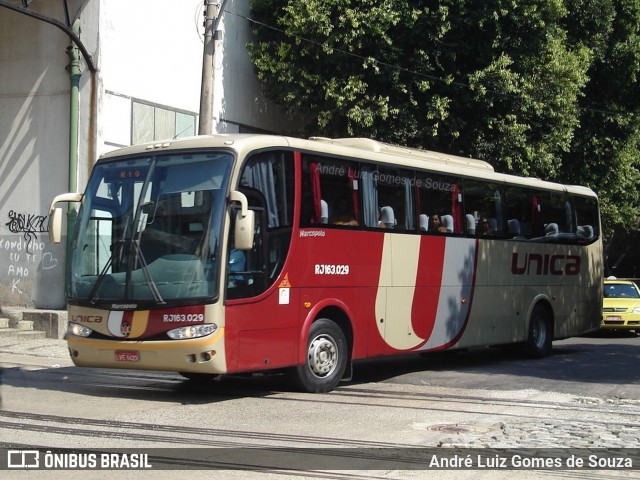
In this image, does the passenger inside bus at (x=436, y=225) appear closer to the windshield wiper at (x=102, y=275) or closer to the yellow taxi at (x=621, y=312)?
the windshield wiper at (x=102, y=275)

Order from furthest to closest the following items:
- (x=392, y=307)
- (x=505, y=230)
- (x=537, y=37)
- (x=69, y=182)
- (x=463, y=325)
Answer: (x=537, y=37) → (x=69, y=182) → (x=505, y=230) → (x=463, y=325) → (x=392, y=307)

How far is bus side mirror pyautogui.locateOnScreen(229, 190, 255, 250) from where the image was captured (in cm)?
1059

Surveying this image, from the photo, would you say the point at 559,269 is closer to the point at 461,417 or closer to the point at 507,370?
the point at 507,370

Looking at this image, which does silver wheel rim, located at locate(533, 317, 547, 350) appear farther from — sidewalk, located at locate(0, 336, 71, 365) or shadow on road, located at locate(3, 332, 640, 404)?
sidewalk, located at locate(0, 336, 71, 365)

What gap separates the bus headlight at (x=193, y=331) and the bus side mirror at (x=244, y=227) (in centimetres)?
98

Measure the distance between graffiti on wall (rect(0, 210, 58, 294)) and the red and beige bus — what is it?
8390mm

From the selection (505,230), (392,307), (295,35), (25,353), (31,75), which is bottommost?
(25,353)

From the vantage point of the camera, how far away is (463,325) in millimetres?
15641

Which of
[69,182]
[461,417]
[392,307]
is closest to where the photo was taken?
[461,417]

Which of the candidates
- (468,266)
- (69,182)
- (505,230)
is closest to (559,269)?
(505,230)

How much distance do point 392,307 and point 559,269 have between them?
598cm

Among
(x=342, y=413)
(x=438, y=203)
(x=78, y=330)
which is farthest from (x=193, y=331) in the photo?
(x=438, y=203)

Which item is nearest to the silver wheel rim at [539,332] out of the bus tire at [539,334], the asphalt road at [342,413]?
the bus tire at [539,334]

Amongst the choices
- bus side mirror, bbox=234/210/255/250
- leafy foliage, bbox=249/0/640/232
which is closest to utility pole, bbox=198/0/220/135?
leafy foliage, bbox=249/0/640/232
